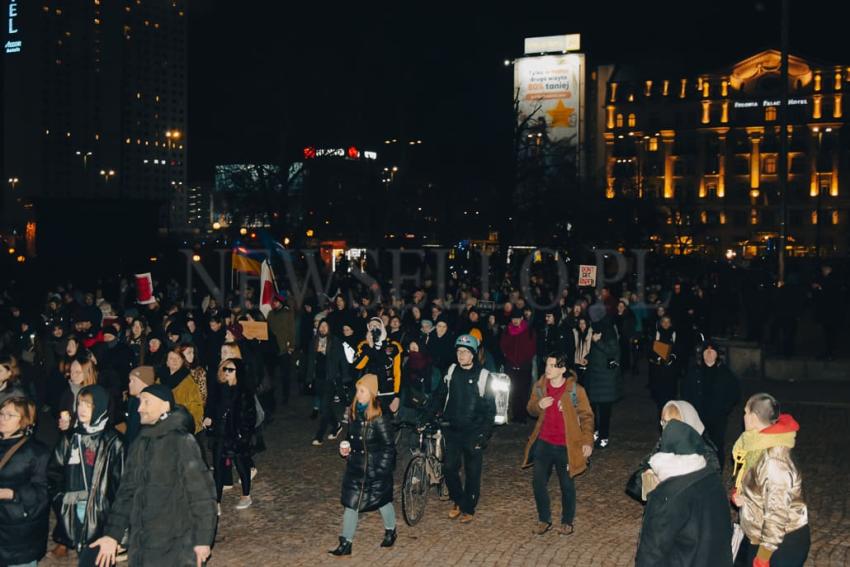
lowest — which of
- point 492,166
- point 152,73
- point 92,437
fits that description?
point 92,437

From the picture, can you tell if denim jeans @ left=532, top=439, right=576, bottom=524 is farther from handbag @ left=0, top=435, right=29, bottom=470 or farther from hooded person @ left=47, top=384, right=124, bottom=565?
handbag @ left=0, top=435, right=29, bottom=470

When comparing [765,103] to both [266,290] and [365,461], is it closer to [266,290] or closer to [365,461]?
[266,290]

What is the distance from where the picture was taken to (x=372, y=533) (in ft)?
28.6

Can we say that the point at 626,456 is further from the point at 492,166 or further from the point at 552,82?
the point at 552,82

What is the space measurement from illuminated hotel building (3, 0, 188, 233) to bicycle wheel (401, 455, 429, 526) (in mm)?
66894

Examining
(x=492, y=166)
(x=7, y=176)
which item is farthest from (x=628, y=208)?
(x=7, y=176)

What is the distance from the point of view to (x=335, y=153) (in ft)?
116

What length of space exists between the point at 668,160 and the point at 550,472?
328ft

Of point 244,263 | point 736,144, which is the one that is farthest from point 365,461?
point 736,144

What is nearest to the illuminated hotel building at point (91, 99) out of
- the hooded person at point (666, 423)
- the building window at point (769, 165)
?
the building window at point (769, 165)

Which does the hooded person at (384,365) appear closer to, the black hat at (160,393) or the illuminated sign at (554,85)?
the black hat at (160,393)

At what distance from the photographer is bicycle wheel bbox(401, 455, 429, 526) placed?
28.7ft

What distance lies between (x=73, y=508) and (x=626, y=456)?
23.1ft

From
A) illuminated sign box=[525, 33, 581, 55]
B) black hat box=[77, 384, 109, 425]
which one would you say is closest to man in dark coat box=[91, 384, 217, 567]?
black hat box=[77, 384, 109, 425]
